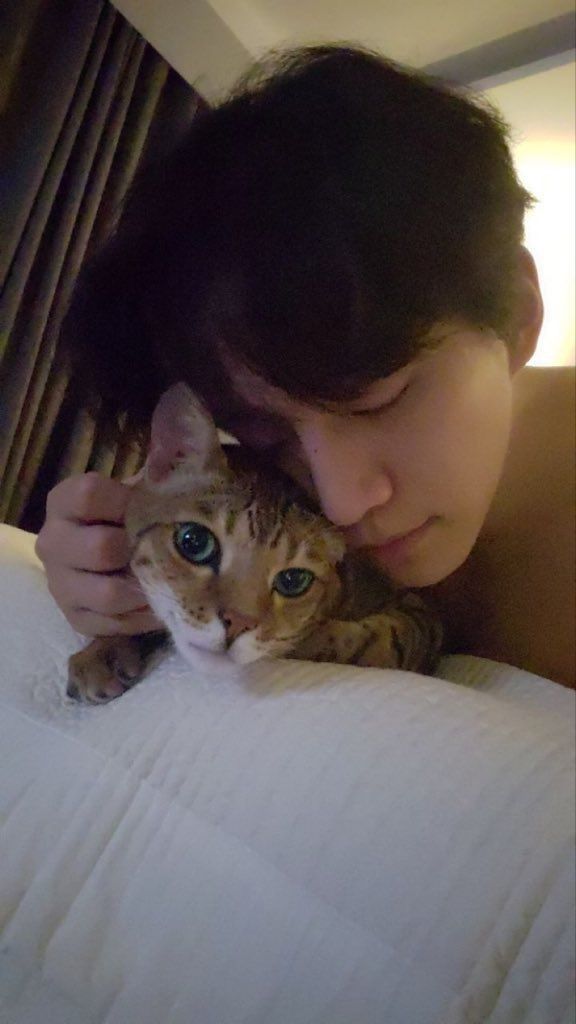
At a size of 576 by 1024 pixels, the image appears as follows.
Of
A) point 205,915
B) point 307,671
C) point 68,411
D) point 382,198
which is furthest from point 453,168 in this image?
point 68,411

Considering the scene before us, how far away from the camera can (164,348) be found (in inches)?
29.9

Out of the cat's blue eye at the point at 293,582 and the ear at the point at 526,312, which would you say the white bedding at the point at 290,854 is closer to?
the cat's blue eye at the point at 293,582

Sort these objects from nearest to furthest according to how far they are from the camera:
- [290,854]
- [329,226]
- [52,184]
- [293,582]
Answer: [290,854] < [329,226] < [293,582] < [52,184]

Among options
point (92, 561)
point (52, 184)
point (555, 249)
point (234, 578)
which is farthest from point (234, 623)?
point (555, 249)

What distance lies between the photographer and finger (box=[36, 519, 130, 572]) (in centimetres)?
67

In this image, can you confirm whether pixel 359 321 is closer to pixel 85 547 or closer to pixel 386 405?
pixel 386 405

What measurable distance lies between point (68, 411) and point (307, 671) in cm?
140

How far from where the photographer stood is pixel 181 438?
2.43ft

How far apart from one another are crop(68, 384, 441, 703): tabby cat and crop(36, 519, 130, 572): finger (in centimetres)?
2

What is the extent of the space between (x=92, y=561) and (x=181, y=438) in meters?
0.16

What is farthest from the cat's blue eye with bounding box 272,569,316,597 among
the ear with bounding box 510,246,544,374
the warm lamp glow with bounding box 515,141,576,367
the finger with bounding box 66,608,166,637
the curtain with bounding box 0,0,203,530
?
the warm lamp glow with bounding box 515,141,576,367

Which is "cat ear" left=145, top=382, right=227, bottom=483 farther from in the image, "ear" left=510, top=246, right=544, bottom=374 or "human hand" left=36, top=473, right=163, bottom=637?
"ear" left=510, top=246, right=544, bottom=374

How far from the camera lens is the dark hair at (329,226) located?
0.59 metres

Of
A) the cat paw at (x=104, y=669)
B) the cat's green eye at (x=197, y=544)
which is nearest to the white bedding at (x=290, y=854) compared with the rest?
the cat paw at (x=104, y=669)
